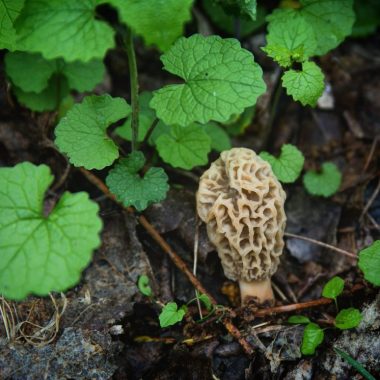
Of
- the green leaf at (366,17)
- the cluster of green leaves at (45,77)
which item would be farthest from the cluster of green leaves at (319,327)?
the green leaf at (366,17)

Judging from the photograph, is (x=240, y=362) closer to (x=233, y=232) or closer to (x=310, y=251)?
(x=233, y=232)

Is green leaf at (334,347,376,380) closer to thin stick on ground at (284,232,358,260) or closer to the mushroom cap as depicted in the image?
the mushroom cap

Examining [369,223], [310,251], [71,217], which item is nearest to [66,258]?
[71,217]

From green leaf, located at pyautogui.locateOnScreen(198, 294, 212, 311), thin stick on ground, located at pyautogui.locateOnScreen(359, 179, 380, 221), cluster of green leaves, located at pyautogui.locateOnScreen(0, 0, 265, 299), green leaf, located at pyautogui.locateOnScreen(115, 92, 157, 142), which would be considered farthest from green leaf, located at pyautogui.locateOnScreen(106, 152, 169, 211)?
thin stick on ground, located at pyautogui.locateOnScreen(359, 179, 380, 221)

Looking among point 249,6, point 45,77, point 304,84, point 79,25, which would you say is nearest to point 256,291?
point 304,84

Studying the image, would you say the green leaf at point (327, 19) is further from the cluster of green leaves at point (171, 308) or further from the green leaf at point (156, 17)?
the cluster of green leaves at point (171, 308)

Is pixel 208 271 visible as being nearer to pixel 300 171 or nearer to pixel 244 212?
pixel 244 212
